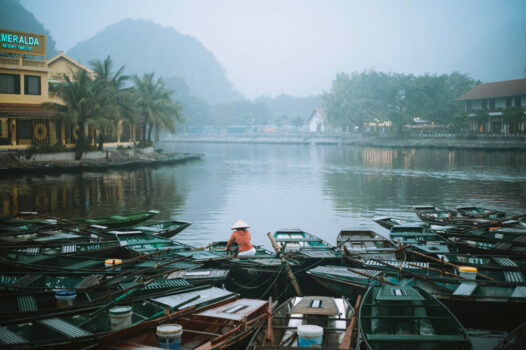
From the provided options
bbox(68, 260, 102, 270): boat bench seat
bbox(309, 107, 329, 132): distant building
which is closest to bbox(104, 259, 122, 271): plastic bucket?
bbox(68, 260, 102, 270): boat bench seat

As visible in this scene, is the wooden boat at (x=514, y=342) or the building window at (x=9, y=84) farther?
the building window at (x=9, y=84)

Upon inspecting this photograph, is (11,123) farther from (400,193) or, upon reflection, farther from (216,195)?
(400,193)

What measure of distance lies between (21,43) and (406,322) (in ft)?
142

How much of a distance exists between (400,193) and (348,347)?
2324cm

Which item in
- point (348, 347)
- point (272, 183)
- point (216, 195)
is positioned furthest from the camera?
point (272, 183)

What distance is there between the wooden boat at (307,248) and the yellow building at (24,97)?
104 feet

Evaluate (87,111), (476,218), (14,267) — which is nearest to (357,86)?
(87,111)

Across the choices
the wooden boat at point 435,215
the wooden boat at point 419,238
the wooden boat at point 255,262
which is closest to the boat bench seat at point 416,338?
the wooden boat at point 255,262

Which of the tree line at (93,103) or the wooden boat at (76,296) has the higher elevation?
the tree line at (93,103)

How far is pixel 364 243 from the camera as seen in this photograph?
14.3m

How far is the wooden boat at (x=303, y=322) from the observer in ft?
23.3

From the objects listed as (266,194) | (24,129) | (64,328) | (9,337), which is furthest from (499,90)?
(9,337)

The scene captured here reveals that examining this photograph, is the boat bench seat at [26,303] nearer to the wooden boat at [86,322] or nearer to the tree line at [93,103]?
the wooden boat at [86,322]

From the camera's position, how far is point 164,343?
22.4 ft
